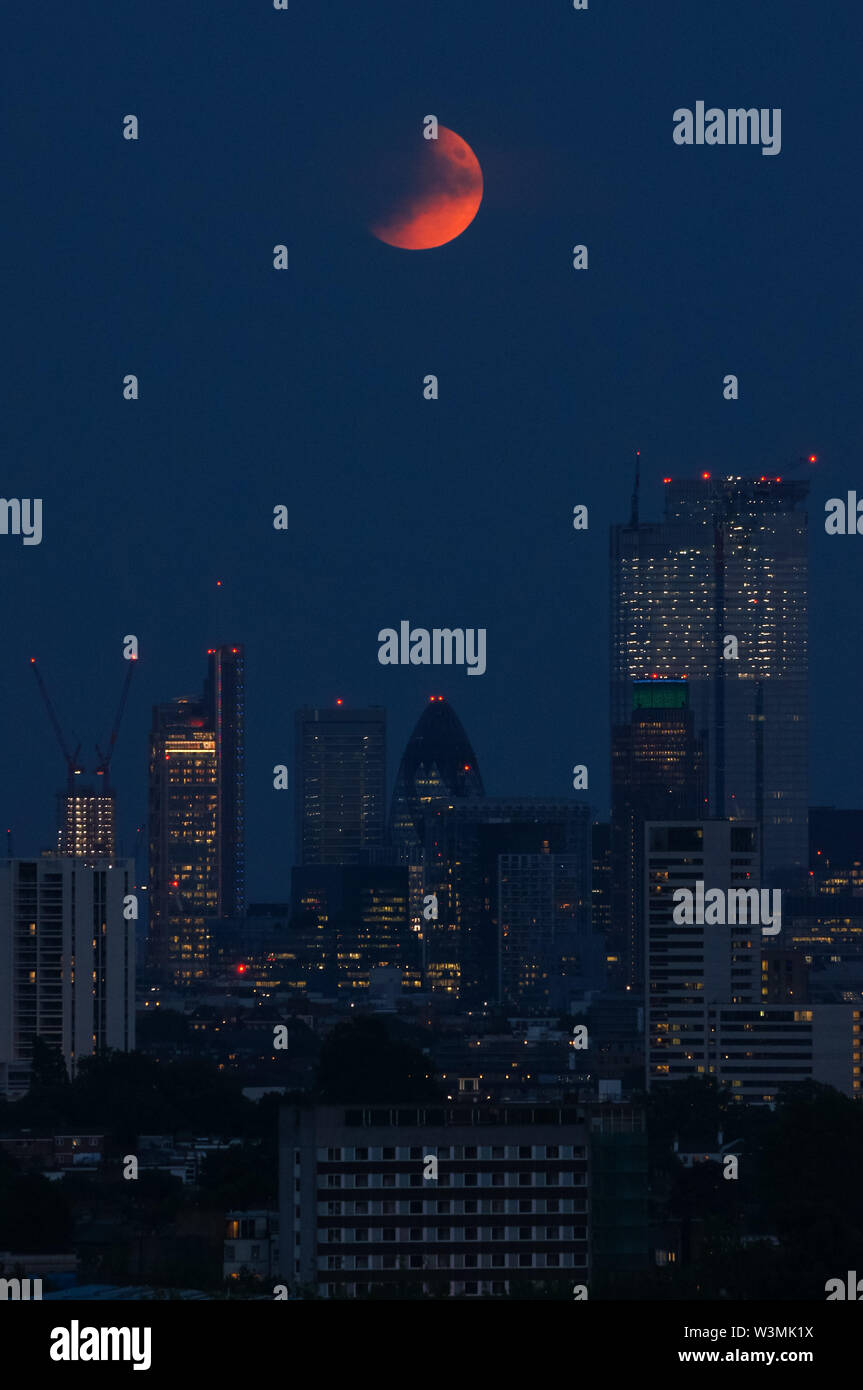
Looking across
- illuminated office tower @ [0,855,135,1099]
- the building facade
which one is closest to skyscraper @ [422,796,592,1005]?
illuminated office tower @ [0,855,135,1099]

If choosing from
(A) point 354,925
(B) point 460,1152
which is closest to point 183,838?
(A) point 354,925

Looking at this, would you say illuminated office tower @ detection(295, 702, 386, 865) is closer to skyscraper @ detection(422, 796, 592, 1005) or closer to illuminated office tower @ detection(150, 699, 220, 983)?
illuminated office tower @ detection(150, 699, 220, 983)

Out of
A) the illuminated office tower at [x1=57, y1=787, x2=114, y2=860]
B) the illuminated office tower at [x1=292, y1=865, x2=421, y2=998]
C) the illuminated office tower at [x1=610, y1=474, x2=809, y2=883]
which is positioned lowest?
the illuminated office tower at [x1=292, y1=865, x2=421, y2=998]

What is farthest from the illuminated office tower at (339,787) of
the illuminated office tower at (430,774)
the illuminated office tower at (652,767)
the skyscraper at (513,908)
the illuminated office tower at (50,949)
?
the illuminated office tower at (50,949)

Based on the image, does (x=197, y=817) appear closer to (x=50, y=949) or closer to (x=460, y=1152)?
(x=50, y=949)

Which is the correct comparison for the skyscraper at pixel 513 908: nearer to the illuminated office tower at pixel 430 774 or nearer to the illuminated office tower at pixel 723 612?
the illuminated office tower at pixel 430 774

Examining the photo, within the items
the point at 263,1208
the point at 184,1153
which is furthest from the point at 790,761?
the point at 263,1208
